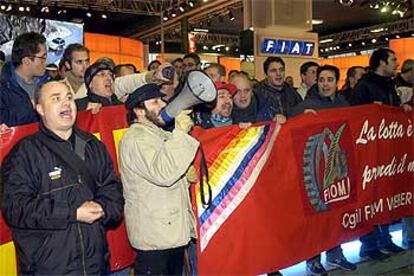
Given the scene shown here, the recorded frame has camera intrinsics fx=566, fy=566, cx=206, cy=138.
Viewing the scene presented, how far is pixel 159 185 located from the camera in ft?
9.88

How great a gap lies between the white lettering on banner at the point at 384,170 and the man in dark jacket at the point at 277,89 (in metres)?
0.87

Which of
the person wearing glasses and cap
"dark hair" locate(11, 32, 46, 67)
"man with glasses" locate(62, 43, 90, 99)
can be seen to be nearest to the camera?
the person wearing glasses and cap

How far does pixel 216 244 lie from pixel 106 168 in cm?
128

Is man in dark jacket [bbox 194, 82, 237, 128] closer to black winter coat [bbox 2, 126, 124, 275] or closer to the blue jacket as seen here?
the blue jacket

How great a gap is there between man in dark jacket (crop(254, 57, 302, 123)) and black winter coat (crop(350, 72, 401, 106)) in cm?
60

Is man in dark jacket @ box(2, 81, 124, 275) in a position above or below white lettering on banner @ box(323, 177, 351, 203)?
above

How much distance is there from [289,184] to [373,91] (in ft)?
5.27

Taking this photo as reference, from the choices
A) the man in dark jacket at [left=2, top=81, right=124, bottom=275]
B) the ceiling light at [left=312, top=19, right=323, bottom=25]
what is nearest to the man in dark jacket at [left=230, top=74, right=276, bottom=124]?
the man in dark jacket at [left=2, top=81, right=124, bottom=275]

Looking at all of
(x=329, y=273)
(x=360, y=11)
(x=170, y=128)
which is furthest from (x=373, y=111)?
(x=360, y=11)

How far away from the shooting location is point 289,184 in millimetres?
4348

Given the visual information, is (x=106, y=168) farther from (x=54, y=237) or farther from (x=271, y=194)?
(x=271, y=194)

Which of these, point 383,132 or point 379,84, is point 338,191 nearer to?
point 383,132

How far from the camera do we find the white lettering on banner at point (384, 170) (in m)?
4.99

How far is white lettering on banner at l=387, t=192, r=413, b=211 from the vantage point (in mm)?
5223
